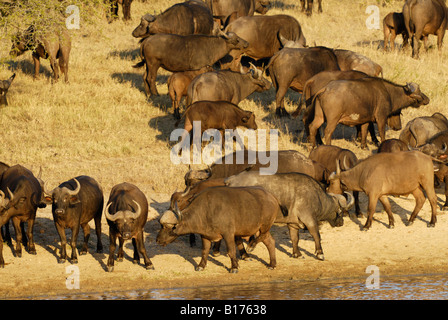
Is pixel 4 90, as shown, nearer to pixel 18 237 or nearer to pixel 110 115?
pixel 110 115

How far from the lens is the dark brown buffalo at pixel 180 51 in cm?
2011

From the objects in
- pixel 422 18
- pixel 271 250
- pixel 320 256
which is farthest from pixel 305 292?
pixel 422 18

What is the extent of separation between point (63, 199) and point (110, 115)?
7.73 m

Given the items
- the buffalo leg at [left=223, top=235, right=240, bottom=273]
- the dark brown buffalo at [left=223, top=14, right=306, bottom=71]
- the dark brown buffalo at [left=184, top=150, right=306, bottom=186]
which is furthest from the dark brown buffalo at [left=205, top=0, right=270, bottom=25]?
the buffalo leg at [left=223, top=235, right=240, bottom=273]

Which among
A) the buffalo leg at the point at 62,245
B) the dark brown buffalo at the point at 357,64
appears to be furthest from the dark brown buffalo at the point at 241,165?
the dark brown buffalo at the point at 357,64

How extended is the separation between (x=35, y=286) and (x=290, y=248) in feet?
13.7

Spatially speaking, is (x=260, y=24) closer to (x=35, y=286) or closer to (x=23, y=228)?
(x=23, y=228)

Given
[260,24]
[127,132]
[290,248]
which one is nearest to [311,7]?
[260,24]

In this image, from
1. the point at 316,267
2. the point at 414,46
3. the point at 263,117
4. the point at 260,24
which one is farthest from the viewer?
the point at 414,46

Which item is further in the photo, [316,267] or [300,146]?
[300,146]

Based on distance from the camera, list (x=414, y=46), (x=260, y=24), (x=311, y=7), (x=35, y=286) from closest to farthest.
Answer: (x=35, y=286) → (x=260, y=24) → (x=414, y=46) → (x=311, y=7)

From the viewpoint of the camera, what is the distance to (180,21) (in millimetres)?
22828

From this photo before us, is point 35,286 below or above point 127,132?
below

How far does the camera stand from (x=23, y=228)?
13.2m
